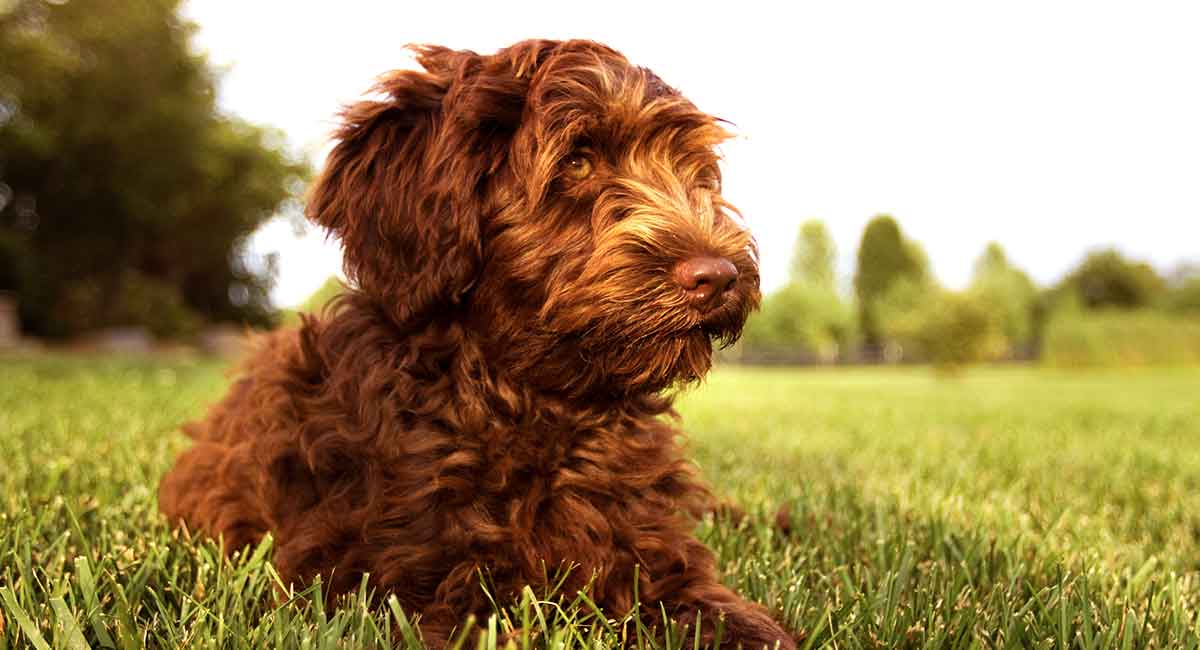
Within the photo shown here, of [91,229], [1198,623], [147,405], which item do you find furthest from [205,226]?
[1198,623]

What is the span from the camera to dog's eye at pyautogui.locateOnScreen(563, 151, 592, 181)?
7.88 feet

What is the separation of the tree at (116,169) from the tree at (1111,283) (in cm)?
5924

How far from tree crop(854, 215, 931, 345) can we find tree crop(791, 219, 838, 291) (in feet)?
11.0

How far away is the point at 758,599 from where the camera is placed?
2.67 m

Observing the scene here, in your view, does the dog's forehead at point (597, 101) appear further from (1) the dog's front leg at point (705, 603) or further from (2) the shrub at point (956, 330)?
(2) the shrub at point (956, 330)

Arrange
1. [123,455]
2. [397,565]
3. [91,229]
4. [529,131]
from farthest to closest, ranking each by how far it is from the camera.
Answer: [91,229], [123,455], [529,131], [397,565]

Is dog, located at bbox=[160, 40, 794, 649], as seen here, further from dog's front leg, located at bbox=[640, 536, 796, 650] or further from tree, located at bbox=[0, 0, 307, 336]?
tree, located at bbox=[0, 0, 307, 336]

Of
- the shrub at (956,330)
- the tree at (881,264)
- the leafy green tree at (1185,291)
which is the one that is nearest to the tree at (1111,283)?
the leafy green tree at (1185,291)

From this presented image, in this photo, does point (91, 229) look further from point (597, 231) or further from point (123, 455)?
point (597, 231)

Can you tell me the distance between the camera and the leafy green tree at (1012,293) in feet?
193

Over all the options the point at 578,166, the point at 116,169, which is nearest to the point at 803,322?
the point at 116,169

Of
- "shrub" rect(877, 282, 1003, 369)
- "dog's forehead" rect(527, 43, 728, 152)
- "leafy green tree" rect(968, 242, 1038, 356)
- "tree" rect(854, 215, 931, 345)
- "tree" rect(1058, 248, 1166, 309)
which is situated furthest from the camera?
"tree" rect(854, 215, 931, 345)

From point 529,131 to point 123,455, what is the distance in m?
3.72

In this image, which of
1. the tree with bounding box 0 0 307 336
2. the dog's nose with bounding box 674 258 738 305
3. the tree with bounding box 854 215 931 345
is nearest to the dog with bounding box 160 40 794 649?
the dog's nose with bounding box 674 258 738 305
